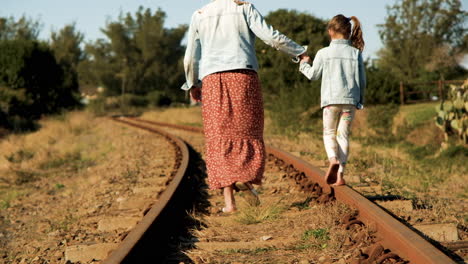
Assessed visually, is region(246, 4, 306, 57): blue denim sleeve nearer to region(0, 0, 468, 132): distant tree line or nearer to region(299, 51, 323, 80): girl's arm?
region(299, 51, 323, 80): girl's arm

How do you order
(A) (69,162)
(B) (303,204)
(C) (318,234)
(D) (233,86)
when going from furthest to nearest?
1. (A) (69,162)
2. (B) (303,204)
3. (D) (233,86)
4. (C) (318,234)

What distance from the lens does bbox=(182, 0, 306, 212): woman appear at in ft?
14.5

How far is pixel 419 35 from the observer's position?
4781 cm

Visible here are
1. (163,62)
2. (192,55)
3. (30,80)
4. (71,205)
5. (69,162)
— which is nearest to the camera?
(192,55)

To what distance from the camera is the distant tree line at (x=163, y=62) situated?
21.0 meters

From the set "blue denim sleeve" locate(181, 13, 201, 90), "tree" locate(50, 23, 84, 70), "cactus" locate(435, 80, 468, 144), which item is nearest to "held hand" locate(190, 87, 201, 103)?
"blue denim sleeve" locate(181, 13, 201, 90)

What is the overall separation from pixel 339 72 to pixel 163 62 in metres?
63.7

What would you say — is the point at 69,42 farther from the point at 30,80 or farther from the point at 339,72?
the point at 339,72

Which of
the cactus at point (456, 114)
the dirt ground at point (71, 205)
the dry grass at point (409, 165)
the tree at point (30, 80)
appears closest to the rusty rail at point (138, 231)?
the dirt ground at point (71, 205)

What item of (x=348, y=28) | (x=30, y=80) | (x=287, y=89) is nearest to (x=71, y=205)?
(x=348, y=28)

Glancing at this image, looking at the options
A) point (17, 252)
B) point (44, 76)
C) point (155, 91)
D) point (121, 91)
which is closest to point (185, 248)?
point (17, 252)

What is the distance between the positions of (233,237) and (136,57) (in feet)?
213

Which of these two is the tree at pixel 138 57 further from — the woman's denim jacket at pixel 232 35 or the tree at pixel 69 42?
the woman's denim jacket at pixel 232 35

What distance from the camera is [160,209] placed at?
13.5 ft
